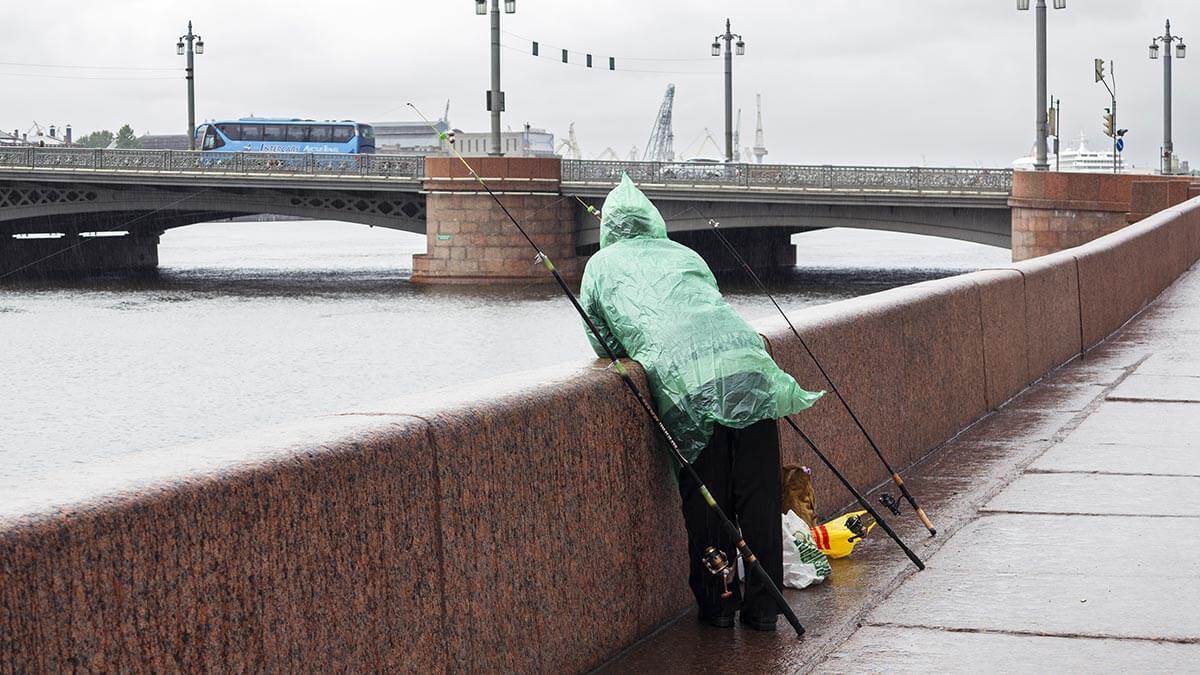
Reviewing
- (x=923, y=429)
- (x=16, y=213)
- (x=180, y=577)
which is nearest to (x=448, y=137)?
(x=923, y=429)

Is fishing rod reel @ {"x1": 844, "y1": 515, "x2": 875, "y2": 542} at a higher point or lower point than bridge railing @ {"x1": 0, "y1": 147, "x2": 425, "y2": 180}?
lower

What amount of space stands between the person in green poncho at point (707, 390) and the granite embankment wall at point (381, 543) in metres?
0.14

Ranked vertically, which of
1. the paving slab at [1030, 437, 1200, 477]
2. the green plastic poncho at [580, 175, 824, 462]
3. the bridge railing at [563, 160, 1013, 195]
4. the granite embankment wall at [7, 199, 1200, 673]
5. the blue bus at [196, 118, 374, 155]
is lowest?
the paving slab at [1030, 437, 1200, 477]

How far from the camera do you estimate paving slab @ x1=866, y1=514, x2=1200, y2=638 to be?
4512mm

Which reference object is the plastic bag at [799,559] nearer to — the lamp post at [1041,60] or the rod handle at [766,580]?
the rod handle at [766,580]

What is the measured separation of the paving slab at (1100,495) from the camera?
6.01m

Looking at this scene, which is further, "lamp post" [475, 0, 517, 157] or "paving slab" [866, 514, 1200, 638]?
"lamp post" [475, 0, 517, 157]

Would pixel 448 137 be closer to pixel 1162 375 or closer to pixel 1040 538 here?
pixel 1040 538

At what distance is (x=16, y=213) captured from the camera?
56562 mm

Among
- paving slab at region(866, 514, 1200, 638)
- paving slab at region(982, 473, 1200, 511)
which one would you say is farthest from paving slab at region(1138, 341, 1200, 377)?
paving slab at region(866, 514, 1200, 638)

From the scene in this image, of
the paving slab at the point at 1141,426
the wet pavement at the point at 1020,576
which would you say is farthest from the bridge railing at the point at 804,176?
the wet pavement at the point at 1020,576

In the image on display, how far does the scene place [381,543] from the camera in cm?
327

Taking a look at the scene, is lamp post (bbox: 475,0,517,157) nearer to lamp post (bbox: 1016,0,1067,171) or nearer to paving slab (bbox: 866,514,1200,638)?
lamp post (bbox: 1016,0,1067,171)

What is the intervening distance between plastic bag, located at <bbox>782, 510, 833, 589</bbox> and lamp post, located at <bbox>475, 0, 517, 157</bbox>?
44.8 m
